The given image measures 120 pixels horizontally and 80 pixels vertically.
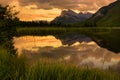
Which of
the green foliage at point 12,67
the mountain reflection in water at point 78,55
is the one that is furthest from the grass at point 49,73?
the mountain reflection in water at point 78,55

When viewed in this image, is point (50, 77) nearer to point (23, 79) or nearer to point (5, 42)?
point (23, 79)

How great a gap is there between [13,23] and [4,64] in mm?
10090

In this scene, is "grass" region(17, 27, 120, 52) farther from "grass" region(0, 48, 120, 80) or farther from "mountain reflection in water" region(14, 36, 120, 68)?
"grass" region(0, 48, 120, 80)

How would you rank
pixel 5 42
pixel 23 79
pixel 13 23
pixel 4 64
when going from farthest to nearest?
pixel 13 23
pixel 5 42
pixel 4 64
pixel 23 79

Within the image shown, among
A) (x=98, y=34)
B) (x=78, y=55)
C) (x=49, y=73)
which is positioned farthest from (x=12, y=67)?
(x=98, y=34)

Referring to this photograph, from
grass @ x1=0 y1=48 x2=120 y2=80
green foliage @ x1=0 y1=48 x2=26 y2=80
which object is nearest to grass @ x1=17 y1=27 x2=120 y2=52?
green foliage @ x1=0 y1=48 x2=26 y2=80

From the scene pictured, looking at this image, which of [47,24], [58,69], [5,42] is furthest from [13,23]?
[47,24]

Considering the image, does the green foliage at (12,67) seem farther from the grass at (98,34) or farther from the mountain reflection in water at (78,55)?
the grass at (98,34)

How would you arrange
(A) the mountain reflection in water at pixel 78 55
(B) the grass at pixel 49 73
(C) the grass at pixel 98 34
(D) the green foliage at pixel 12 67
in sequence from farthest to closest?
1. (C) the grass at pixel 98 34
2. (A) the mountain reflection in water at pixel 78 55
3. (D) the green foliage at pixel 12 67
4. (B) the grass at pixel 49 73

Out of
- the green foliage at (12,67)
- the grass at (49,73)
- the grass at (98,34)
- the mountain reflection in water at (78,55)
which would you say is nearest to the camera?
the grass at (49,73)

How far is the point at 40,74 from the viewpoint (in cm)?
1025

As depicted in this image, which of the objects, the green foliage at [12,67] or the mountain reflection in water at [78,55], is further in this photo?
the mountain reflection in water at [78,55]

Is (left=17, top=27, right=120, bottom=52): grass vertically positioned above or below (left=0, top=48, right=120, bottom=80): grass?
below

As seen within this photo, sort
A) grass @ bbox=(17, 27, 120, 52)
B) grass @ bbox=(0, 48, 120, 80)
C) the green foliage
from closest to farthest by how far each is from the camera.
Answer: grass @ bbox=(0, 48, 120, 80) < the green foliage < grass @ bbox=(17, 27, 120, 52)
